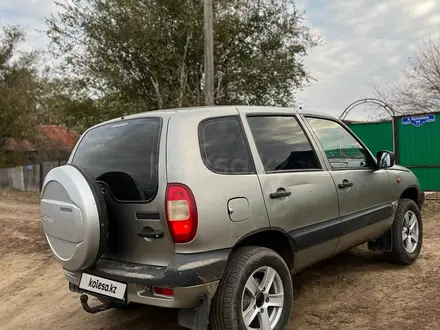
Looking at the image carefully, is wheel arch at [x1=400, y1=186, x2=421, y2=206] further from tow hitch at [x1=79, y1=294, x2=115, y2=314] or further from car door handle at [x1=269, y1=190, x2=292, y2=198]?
tow hitch at [x1=79, y1=294, x2=115, y2=314]

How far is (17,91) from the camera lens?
766 inches

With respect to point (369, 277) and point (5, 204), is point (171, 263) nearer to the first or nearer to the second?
point (369, 277)

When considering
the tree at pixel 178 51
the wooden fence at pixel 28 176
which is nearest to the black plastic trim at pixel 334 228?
the tree at pixel 178 51

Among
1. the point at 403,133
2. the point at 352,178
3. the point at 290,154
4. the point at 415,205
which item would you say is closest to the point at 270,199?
the point at 290,154

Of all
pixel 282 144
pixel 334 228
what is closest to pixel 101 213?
pixel 282 144

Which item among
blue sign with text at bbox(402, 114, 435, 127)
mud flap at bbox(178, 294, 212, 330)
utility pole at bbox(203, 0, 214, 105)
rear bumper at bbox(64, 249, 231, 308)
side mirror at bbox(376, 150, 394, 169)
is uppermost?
utility pole at bbox(203, 0, 214, 105)

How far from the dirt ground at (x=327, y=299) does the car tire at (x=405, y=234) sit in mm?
131

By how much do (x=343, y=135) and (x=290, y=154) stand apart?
114 centimetres

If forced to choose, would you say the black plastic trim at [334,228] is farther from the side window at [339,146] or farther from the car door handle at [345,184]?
the side window at [339,146]

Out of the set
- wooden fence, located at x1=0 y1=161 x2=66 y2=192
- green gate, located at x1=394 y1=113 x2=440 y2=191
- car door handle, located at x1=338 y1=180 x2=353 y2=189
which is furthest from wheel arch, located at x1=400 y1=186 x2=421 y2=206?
wooden fence, located at x1=0 y1=161 x2=66 y2=192

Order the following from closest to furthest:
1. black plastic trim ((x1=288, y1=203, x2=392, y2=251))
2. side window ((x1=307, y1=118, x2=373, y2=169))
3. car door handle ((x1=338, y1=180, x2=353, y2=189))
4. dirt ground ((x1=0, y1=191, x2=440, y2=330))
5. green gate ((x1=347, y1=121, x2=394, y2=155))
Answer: black plastic trim ((x1=288, y1=203, x2=392, y2=251))
dirt ground ((x1=0, y1=191, x2=440, y2=330))
car door handle ((x1=338, y1=180, x2=353, y2=189))
side window ((x1=307, y1=118, x2=373, y2=169))
green gate ((x1=347, y1=121, x2=394, y2=155))

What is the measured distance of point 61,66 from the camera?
16.0 meters

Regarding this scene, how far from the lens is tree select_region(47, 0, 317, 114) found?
48.7 feet

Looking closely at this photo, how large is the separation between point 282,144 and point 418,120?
632 centimetres
